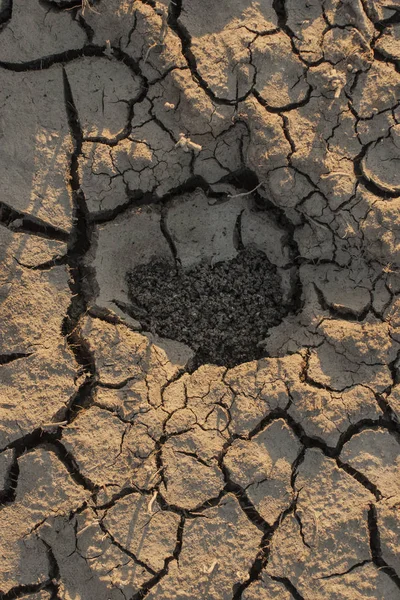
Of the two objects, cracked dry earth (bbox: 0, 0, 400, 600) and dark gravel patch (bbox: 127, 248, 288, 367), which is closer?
cracked dry earth (bbox: 0, 0, 400, 600)

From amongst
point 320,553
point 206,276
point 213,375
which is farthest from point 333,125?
point 320,553

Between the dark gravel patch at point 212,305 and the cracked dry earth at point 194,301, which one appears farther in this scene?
the dark gravel patch at point 212,305

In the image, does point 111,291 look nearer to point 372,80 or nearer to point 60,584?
point 60,584

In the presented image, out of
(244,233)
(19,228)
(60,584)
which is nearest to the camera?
(60,584)
